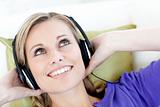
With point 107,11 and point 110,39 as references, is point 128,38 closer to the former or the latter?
point 110,39

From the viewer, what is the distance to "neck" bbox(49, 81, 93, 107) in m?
1.16

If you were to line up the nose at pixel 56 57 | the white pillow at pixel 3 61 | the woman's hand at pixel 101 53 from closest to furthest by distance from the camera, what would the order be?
the nose at pixel 56 57 < the woman's hand at pixel 101 53 < the white pillow at pixel 3 61

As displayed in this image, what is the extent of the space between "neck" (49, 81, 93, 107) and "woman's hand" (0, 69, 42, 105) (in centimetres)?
8

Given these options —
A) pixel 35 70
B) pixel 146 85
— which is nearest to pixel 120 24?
pixel 146 85

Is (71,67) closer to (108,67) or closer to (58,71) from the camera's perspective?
(58,71)

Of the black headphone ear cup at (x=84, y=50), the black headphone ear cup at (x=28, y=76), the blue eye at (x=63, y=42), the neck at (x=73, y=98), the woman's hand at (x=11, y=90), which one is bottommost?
the neck at (x=73, y=98)

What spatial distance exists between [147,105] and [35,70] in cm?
42

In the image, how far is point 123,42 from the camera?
1204 millimetres

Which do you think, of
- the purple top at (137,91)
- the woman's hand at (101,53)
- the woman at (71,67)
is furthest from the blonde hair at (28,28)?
the purple top at (137,91)

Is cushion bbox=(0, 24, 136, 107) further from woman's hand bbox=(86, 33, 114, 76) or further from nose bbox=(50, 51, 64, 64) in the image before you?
nose bbox=(50, 51, 64, 64)

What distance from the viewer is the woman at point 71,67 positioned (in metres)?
1.09

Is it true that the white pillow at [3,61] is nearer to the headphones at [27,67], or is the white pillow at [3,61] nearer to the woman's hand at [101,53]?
the headphones at [27,67]

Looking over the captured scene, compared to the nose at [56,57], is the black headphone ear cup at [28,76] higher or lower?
lower

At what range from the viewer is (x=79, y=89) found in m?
1.18
